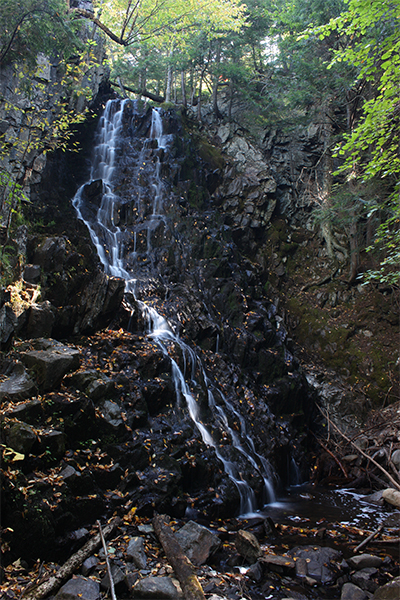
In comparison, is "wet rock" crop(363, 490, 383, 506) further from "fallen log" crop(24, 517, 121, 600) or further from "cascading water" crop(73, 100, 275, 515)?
"fallen log" crop(24, 517, 121, 600)

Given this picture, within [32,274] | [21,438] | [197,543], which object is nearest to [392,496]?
[197,543]

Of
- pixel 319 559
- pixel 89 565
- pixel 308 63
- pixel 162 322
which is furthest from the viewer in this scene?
pixel 308 63

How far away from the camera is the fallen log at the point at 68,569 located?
11.2 ft

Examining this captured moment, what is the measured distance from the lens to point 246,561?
14.9 ft

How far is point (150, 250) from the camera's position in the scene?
11859mm

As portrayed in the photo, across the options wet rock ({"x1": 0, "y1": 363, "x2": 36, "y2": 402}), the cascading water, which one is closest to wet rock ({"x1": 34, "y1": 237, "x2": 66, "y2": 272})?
the cascading water

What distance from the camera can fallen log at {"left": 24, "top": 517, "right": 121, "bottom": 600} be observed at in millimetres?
3407

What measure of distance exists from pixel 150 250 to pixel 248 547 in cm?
925

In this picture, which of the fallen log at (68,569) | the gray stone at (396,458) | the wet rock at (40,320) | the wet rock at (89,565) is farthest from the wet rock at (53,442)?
the gray stone at (396,458)

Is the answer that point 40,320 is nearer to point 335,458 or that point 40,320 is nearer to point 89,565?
point 89,565

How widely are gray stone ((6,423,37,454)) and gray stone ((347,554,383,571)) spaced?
15.2 ft

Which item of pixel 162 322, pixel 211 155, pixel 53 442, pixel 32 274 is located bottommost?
pixel 53 442

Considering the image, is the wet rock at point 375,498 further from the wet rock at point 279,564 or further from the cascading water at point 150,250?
the wet rock at point 279,564

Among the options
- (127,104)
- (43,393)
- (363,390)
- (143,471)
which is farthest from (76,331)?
(127,104)
